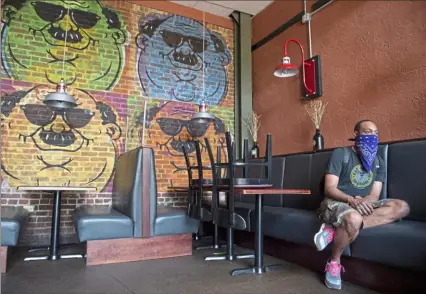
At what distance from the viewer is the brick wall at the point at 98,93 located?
431 centimetres

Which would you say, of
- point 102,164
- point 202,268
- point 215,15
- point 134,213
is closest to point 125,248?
point 134,213

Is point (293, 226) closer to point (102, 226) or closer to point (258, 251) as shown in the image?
point (258, 251)

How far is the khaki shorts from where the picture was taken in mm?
2387

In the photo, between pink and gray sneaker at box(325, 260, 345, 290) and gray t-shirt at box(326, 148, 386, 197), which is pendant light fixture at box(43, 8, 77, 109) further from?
pink and gray sneaker at box(325, 260, 345, 290)

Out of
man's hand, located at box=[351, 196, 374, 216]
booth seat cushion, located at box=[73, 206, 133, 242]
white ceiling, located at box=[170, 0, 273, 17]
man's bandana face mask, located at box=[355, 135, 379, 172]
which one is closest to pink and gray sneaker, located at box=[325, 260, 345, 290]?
man's hand, located at box=[351, 196, 374, 216]

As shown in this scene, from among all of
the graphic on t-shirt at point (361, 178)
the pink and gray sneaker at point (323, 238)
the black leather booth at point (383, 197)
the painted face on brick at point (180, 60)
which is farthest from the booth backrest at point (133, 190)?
the painted face on brick at point (180, 60)

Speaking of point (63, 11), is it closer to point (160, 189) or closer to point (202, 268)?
point (160, 189)

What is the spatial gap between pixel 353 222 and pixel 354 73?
2.26 metres

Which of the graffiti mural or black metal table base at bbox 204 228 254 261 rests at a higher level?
the graffiti mural

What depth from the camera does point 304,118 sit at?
4637mm

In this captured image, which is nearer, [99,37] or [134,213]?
[134,213]

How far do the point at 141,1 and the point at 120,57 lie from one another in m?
0.98

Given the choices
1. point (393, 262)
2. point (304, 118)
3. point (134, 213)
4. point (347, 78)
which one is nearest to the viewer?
point (393, 262)

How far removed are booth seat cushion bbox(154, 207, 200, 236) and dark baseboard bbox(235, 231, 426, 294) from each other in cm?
89
